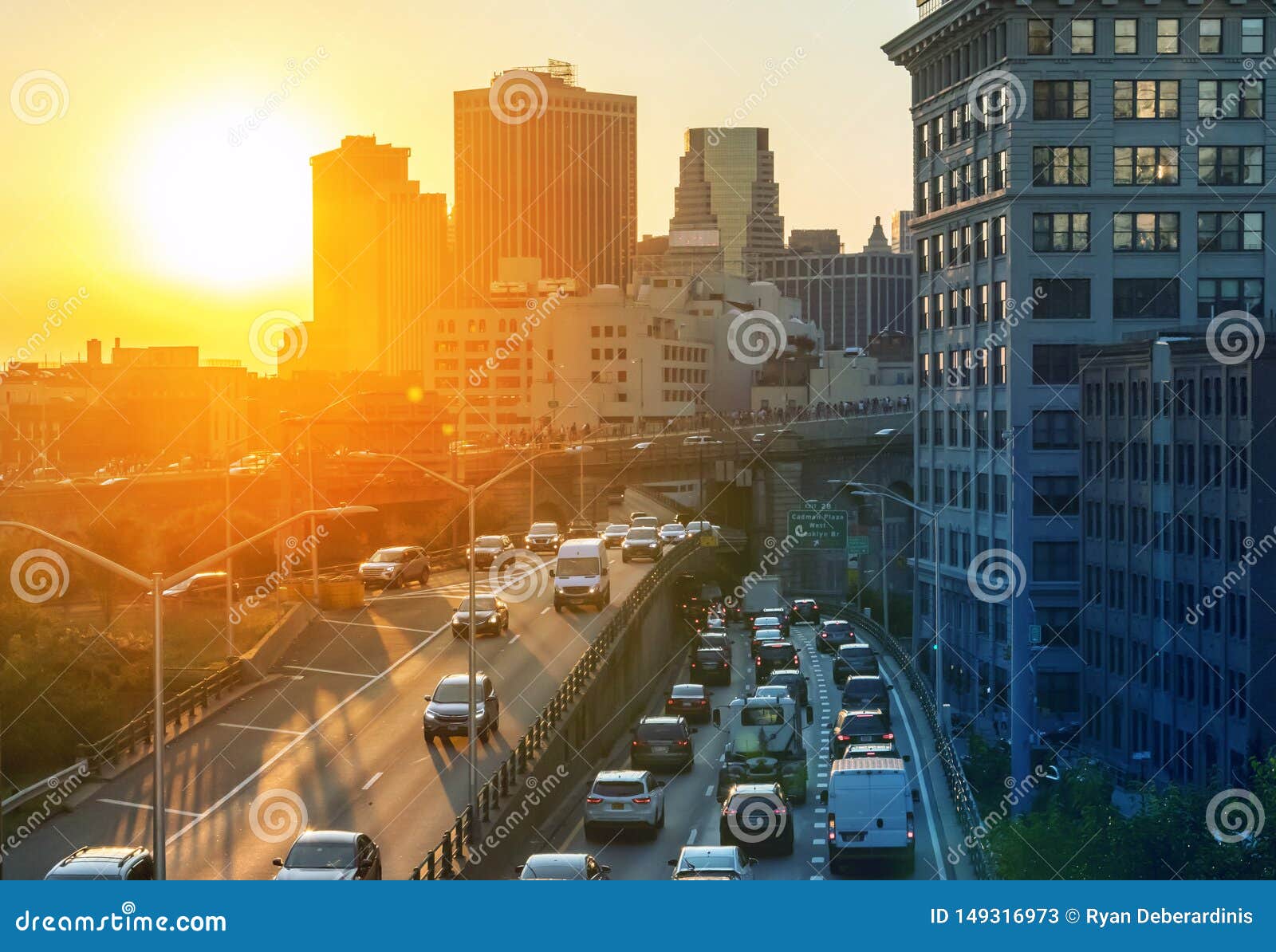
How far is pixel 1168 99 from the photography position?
78812 millimetres

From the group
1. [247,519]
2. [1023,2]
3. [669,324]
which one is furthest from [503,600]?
[669,324]

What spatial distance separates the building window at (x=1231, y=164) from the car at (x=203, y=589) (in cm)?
4555

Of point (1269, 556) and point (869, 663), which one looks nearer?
point (1269, 556)

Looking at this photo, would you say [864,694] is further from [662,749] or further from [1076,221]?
[1076,221]

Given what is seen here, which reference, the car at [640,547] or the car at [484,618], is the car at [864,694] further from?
the car at [640,547]

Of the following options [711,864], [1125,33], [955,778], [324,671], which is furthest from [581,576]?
[711,864]

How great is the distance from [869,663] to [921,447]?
3026cm

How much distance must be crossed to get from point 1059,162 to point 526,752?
162 feet

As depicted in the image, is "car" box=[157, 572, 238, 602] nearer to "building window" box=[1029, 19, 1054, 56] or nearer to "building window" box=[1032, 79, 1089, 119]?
"building window" box=[1032, 79, 1089, 119]

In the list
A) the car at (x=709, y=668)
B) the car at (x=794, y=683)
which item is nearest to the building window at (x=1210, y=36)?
the car at (x=709, y=668)

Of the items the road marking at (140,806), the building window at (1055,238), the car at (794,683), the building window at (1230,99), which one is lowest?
the car at (794,683)

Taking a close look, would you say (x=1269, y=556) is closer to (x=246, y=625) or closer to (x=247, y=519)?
(x=246, y=625)

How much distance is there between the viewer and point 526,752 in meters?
38.9

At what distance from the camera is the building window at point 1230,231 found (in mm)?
79688
